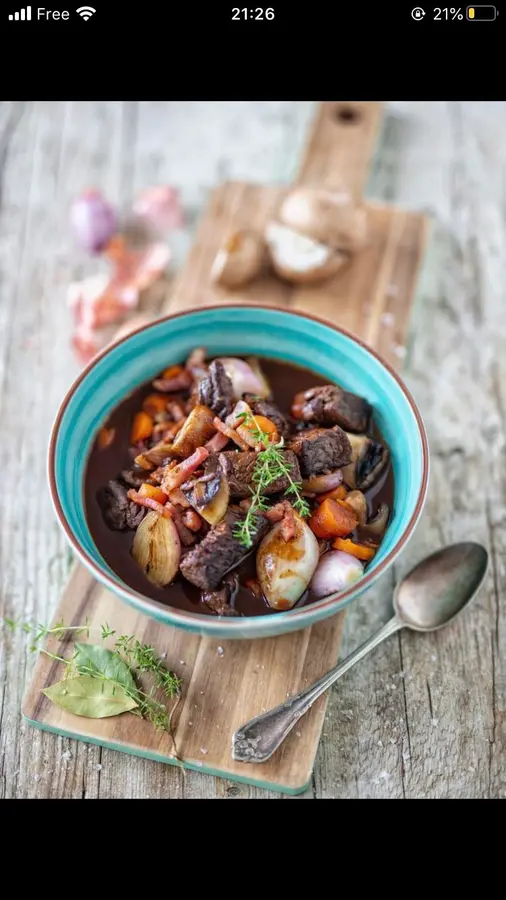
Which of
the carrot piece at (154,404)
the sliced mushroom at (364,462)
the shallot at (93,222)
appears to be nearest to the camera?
the sliced mushroom at (364,462)

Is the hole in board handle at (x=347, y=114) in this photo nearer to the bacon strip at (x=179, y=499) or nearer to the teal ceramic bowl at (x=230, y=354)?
the teal ceramic bowl at (x=230, y=354)

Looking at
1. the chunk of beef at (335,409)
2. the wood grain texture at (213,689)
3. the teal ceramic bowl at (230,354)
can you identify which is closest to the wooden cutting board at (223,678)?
the wood grain texture at (213,689)

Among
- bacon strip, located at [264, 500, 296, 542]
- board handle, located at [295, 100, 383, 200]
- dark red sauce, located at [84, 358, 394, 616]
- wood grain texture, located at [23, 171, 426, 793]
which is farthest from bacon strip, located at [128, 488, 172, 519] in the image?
board handle, located at [295, 100, 383, 200]

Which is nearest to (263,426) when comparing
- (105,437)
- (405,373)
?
(105,437)

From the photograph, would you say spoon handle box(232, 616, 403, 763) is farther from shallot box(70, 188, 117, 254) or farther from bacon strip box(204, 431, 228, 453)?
shallot box(70, 188, 117, 254)

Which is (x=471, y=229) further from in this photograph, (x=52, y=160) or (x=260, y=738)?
(x=260, y=738)

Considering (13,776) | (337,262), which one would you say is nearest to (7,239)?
(337,262)

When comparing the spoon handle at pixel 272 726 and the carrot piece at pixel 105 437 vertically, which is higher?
the carrot piece at pixel 105 437
